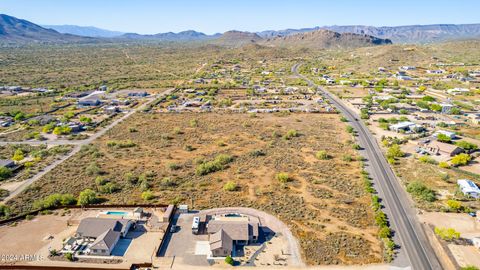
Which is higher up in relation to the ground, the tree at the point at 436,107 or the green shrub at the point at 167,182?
the tree at the point at 436,107

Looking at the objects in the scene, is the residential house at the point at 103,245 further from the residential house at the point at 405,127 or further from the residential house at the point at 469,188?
the residential house at the point at 405,127

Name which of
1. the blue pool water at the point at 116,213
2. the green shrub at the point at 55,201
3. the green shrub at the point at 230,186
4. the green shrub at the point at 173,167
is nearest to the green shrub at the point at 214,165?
the green shrub at the point at 173,167

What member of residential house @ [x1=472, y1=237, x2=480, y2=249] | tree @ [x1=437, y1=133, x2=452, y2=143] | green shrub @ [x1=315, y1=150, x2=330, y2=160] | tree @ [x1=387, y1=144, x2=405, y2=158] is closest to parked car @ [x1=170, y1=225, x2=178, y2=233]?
green shrub @ [x1=315, y1=150, x2=330, y2=160]

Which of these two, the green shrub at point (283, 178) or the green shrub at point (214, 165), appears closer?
the green shrub at point (283, 178)

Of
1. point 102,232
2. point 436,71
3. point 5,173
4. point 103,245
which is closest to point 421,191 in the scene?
point 103,245

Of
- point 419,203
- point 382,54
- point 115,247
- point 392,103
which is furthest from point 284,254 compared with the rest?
point 382,54

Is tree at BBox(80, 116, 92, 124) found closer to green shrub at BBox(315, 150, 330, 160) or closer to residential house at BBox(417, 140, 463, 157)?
green shrub at BBox(315, 150, 330, 160)

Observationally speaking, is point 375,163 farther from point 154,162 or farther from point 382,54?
point 382,54
